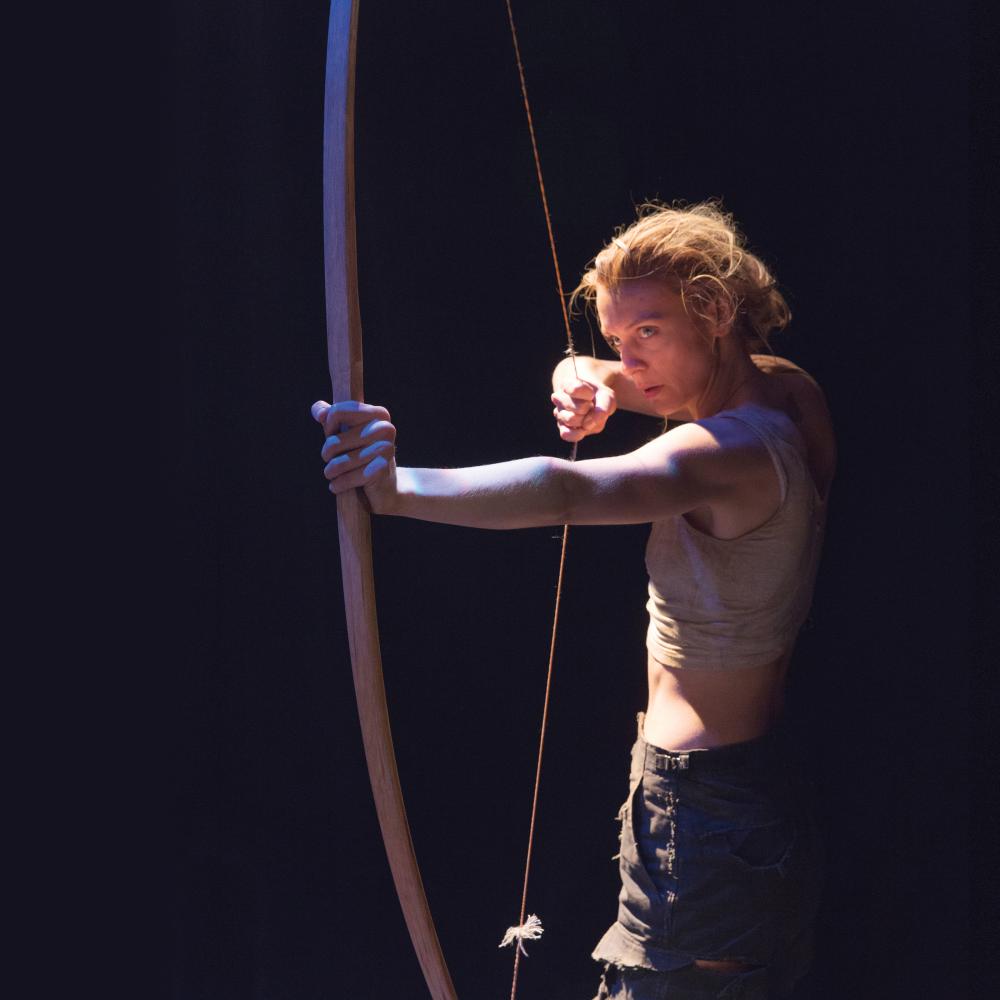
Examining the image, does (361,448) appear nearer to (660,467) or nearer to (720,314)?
(660,467)

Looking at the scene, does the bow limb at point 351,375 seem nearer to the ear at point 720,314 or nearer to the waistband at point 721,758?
the waistband at point 721,758

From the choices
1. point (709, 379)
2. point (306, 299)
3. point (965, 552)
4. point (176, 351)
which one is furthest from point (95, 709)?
point (965, 552)

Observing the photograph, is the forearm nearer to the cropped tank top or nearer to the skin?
the skin

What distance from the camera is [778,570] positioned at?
4.51 feet

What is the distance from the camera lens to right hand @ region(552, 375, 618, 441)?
1.61 meters

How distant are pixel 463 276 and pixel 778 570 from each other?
30.1 inches

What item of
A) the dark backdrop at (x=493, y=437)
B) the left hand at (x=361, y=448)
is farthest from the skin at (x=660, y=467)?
the dark backdrop at (x=493, y=437)

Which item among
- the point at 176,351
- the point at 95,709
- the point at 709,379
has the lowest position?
the point at 95,709

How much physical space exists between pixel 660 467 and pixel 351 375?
34cm

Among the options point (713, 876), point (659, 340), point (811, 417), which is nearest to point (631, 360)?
point (659, 340)

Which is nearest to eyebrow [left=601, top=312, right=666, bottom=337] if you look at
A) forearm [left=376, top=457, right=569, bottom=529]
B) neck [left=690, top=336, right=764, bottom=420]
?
neck [left=690, top=336, right=764, bottom=420]

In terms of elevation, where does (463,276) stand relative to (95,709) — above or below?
above

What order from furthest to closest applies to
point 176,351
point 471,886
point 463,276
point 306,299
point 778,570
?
point 471,886
point 463,276
point 306,299
point 176,351
point 778,570

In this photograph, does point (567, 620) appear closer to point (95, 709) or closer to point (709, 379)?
point (709, 379)
